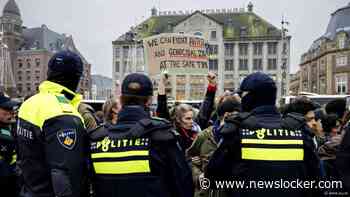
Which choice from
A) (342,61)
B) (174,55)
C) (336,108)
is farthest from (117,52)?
(336,108)

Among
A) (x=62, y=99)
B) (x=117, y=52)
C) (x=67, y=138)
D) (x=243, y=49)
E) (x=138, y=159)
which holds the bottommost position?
(x=138, y=159)

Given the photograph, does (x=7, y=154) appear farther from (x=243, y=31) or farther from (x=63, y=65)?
(x=243, y=31)

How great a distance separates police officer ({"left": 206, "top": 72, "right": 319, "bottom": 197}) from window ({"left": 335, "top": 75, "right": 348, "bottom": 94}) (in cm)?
5255

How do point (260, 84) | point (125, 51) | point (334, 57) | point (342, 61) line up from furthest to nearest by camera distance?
point (125, 51)
point (334, 57)
point (342, 61)
point (260, 84)

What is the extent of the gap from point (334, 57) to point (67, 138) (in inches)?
2188

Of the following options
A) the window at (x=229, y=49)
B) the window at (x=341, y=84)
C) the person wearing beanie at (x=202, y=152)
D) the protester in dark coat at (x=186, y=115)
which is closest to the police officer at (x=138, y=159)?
the person wearing beanie at (x=202, y=152)

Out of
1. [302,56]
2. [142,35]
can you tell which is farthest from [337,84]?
[142,35]

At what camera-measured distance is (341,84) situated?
52.6 metres

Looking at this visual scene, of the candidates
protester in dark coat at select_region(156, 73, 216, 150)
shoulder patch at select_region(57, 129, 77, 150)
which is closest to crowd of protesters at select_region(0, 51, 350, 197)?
shoulder patch at select_region(57, 129, 77, 150)

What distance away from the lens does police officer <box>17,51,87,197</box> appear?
2.72 metres

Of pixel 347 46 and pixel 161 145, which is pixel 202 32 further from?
pixel 161 145

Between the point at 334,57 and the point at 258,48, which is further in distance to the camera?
the point at 258,48

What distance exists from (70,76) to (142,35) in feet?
196

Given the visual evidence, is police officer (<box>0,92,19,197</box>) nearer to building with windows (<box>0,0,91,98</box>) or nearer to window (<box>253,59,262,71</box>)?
window (<box>253,59,262,71</box>)
